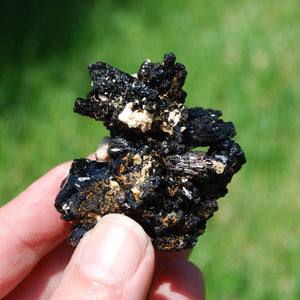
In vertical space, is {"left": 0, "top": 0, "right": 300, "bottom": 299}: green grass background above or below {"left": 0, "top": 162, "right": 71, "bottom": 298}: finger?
above

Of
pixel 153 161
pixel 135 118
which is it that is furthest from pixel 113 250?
pixel 135 118

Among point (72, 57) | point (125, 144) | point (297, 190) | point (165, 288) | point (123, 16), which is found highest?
point (123, 16)

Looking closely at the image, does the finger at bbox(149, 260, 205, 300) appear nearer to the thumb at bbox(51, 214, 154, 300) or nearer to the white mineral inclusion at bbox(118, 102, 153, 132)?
the thumb at bbox(51, 214, 154, 300)

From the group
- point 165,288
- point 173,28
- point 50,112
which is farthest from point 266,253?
point 173,28

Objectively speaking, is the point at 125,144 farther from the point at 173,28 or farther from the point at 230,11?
the point at 230,11

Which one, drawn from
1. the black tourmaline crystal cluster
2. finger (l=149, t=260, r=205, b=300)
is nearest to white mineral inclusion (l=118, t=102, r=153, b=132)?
the black tourmaline crystal cluster

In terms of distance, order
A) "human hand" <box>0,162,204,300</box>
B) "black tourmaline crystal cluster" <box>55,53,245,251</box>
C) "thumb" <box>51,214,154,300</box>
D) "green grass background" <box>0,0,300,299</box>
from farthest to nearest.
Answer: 1. "green grass background" <box>0,0,300,299</box>
2. "human hand" <box>0,162,204,300</box>
3. "black tourmaline crystal cluster" <box>55,53,245,251</box>
4. "thumb" <box>51,214,154,300</box>
